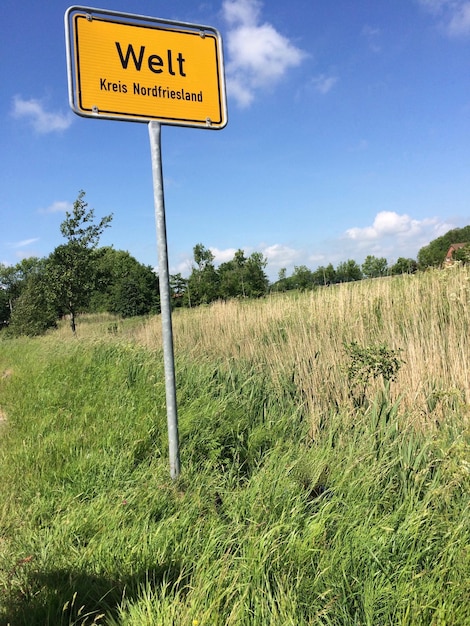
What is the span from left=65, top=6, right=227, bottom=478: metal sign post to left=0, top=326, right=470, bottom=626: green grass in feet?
1.51

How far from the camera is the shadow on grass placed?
1.38 metres

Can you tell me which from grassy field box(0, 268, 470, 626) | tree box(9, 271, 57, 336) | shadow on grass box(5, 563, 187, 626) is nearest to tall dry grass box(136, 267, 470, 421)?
grassy field box(0, 268, 470, 626)

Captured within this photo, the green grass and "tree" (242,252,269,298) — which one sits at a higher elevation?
"tree" (242,252,269,298)

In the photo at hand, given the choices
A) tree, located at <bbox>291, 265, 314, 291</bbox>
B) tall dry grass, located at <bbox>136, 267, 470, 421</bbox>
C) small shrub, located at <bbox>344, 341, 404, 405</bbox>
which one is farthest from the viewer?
tree, located at <bbox>291, 265, 314, 291</bbox>

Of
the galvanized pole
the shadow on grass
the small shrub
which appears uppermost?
the galvanized pole

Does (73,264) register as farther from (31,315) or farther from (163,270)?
(163,270)

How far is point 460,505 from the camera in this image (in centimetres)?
195

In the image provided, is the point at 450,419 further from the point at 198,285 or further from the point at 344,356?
the point at 198,285

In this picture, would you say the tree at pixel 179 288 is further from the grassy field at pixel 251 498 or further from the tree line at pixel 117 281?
the grassy field at pixel 251 498

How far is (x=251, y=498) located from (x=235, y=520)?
182 mm

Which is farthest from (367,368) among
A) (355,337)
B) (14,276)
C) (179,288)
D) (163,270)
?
(14,276)

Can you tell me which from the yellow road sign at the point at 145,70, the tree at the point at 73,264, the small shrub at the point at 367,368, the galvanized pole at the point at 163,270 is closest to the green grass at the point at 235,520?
the small shrub at the point at 367,368

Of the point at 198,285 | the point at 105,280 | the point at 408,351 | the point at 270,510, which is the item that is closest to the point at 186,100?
the point at 270,510

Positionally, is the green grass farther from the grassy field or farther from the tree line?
the tree line
